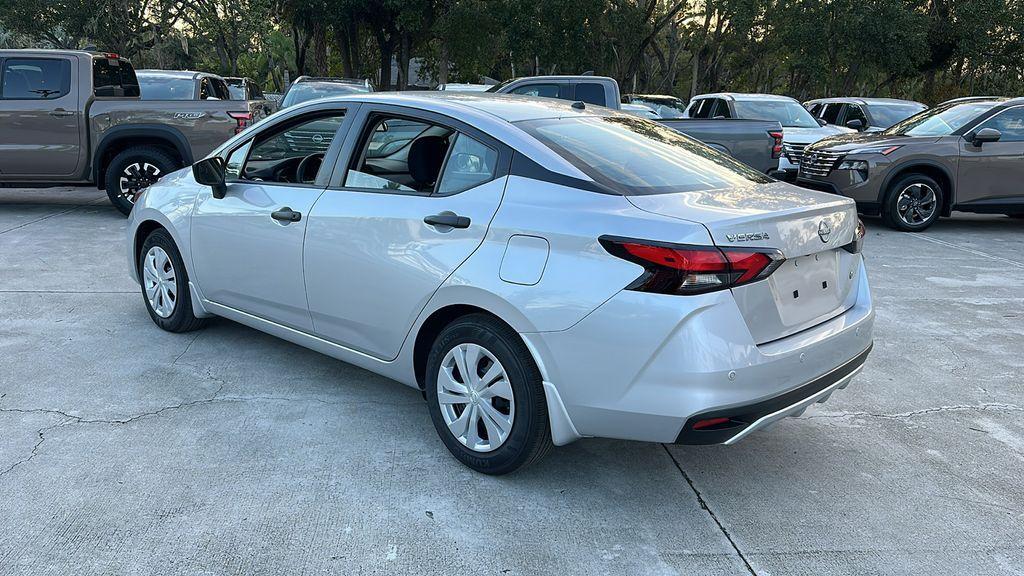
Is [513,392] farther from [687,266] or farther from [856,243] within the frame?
[856,243]

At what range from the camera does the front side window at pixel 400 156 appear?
12.5 ft

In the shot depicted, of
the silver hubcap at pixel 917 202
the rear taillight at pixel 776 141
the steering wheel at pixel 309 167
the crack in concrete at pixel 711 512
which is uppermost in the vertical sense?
the rear taillight at pixel 776 141

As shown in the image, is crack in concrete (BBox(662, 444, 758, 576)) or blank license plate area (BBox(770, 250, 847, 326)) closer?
crack in concrete (BBox(662, 444, 758, 576))

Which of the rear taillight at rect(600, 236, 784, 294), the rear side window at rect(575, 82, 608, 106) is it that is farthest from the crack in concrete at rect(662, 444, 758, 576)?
the rear side window at rect(575, 82, 608, 106)

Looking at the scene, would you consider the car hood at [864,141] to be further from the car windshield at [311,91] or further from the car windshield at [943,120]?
the car windshield at [311,91]

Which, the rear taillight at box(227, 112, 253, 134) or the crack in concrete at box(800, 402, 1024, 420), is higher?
the rear taillight at box(227, 112, 253, 134)

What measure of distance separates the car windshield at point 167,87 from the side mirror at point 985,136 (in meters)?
10.7

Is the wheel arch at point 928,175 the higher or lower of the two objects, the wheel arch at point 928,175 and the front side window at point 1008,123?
the lower

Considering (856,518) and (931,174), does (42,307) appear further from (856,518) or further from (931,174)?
(931,174)

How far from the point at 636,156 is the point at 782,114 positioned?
11.6 metres

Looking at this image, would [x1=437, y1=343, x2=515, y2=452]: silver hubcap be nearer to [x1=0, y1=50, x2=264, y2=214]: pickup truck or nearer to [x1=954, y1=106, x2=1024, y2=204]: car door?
[x1=0, y1=50, x2=264, y2=214]: pickup truck

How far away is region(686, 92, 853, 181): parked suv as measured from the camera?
13.4m

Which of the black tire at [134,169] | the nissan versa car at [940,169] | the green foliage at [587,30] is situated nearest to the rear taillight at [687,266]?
the black tire at [134,169]

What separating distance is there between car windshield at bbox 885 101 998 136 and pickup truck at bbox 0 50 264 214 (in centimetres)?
854
